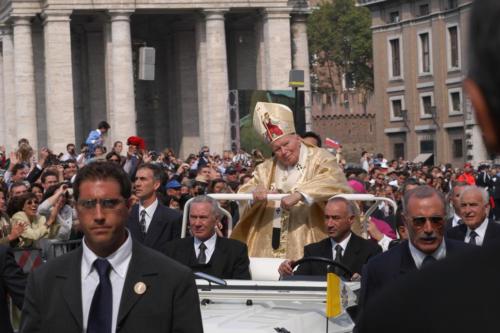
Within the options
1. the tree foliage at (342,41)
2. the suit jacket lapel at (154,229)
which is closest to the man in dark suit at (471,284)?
the suit jacket lapel at (154,229)

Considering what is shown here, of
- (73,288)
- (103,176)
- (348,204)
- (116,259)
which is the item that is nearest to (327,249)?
Answer: (348,204)

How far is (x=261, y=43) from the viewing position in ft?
229

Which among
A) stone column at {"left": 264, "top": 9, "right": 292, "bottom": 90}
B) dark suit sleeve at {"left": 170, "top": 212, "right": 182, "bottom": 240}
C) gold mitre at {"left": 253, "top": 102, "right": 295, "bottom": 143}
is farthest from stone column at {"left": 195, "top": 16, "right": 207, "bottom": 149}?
gold mitre at {"left": 253, "top": 102, "right": 295, "bottom": 143}

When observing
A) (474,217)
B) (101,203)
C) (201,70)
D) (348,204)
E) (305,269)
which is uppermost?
(201,70)

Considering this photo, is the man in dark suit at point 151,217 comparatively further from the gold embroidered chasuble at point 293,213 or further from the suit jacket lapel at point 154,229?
the gold embroidered chasuble at point 293,213

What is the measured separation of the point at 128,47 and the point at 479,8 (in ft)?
217

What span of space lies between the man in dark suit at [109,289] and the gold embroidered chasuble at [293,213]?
5980mm

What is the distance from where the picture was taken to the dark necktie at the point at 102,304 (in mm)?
5137

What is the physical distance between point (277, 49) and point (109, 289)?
63279mm

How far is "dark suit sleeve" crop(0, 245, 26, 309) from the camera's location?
718cm

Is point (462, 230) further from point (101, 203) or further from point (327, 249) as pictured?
point (101, 203)

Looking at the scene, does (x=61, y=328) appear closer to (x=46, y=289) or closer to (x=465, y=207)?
(x=46, y=289)

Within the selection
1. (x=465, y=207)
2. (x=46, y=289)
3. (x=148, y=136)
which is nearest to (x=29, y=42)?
(x=148, y=136)

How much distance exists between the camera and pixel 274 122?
11766 mm
